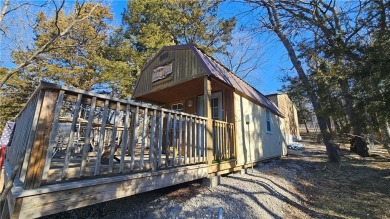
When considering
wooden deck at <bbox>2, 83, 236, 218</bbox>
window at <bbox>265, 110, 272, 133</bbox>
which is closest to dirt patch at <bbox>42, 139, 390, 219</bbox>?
wooden deck at <bbox>2, 83, 236, 218</bbox>

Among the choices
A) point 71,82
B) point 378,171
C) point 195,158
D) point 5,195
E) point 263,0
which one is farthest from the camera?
point 71,82

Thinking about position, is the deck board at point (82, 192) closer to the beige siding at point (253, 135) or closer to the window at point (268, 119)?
the beige siding at point (253, 135)

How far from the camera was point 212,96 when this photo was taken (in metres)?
8.07

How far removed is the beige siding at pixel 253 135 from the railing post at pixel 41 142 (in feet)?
18.0

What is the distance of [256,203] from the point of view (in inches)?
176

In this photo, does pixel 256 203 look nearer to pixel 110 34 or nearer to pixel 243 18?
pixel 243 18

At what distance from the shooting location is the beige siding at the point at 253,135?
23.5ft

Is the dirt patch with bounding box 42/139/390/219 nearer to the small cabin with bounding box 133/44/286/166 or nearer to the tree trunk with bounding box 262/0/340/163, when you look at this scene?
the small cabin with bounding box 133/44/286/166

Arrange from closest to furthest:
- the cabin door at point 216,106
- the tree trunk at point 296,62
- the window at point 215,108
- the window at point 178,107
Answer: the cabin door at point 216,106
the window at point 215,108
the window at point 178,107
the tree trunk at point 296,62

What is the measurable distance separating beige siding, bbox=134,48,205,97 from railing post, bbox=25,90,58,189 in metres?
3.93

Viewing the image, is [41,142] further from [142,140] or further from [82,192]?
[142,140]

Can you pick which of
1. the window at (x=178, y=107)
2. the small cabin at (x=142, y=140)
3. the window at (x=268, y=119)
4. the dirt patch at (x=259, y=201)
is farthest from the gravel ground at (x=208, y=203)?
the window at (x=268, y=119)

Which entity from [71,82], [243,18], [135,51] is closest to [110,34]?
[135,51]

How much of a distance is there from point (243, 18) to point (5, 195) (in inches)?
431
